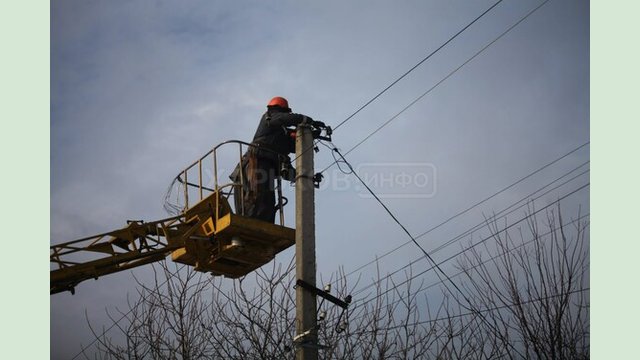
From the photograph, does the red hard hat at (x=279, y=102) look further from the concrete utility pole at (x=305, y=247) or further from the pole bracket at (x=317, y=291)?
the pole bracket at (x=317, y=291)

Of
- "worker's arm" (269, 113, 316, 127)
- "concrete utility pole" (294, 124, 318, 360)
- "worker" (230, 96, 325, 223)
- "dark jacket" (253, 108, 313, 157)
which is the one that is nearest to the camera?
"concrete utility pole" (294, 124, 318, 360)

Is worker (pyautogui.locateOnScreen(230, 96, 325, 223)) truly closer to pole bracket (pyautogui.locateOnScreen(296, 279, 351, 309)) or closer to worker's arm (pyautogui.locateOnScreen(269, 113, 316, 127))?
worker's arm (pyautogui.locateOnScreen(269, 113, 316, 127))

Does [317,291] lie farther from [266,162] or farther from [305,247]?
[266,162]

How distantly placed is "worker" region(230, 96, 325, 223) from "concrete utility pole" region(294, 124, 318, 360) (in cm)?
139

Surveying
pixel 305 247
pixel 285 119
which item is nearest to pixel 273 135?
pixel 285 119

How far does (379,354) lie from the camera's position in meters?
10.7

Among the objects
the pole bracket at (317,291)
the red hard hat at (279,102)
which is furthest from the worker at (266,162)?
the pole bracket at (317,291)

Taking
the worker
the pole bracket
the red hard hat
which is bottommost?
the pole bracket

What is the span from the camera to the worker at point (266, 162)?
1145 cm

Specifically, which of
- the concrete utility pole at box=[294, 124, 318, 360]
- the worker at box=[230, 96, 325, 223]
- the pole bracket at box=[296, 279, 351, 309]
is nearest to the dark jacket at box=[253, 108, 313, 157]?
the worker at box=[230, 96, 325, 223]

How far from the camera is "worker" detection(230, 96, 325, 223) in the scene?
11453 millimetres

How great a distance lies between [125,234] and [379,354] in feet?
15.9

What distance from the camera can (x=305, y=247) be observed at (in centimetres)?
916

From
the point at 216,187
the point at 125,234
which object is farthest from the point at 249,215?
the point at 125,234
